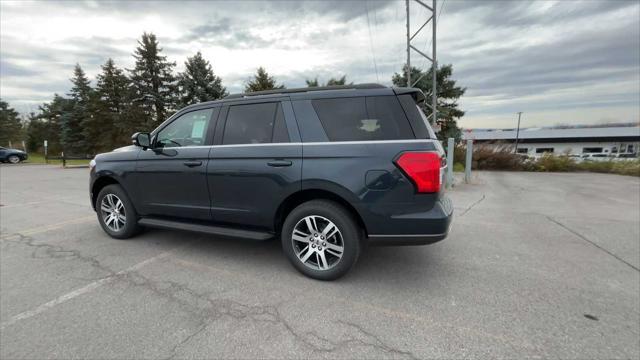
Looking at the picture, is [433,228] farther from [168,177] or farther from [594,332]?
[168,177]

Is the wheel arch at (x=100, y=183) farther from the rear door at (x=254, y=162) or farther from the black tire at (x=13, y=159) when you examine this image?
the black tire at (x=13, y=159)

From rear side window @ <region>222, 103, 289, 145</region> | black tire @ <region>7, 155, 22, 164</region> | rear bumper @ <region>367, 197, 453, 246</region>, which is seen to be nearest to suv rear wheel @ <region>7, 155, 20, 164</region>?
black tire @ <region>7, 155, 22, 164</region>

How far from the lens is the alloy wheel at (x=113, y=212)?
420 cm

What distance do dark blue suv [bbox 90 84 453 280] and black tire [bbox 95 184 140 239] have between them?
16.3 inches

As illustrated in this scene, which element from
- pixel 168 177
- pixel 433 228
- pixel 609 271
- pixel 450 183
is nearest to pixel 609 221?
pixel 609 271

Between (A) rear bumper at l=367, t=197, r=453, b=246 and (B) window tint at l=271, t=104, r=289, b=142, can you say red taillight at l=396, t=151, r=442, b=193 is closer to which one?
(A) rear bumper at l=367, t=197, r=453, b=246

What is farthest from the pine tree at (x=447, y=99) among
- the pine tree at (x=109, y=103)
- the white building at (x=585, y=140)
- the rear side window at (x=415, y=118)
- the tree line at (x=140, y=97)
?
the pine tree at (x=109, y=103)

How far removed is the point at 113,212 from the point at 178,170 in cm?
159

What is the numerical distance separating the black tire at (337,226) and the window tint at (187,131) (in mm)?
1571

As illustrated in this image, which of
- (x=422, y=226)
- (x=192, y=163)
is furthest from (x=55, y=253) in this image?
(x=422, y=226)

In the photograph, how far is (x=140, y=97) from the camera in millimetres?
26391

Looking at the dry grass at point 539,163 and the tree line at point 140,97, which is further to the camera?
the tree line at point 140,97

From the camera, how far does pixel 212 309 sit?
250 centimetres

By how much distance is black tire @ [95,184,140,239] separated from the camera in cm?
409
